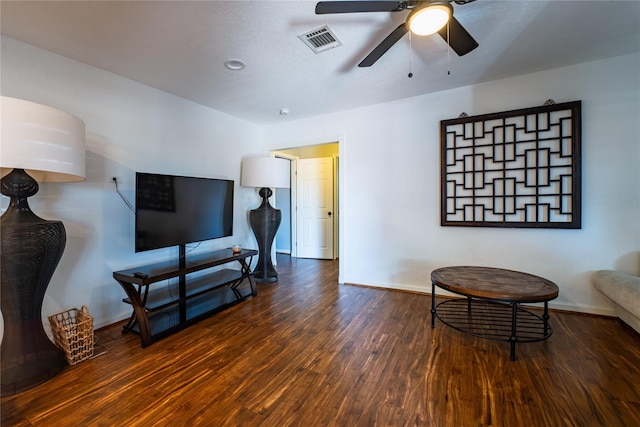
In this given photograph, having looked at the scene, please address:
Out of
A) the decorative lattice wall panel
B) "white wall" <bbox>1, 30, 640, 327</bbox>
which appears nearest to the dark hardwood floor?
"white wall" <bbox>1, 30, 640, 327</bbox>

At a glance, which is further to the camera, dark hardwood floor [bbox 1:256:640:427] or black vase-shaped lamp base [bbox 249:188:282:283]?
black vase-shaped lamp base [bbox 249:188:282:283]

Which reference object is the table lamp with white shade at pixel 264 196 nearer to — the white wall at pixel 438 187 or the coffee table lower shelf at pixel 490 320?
the white wall at pixel 438 187

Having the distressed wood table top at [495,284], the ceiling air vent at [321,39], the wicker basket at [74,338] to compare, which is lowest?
the wicker basket at [74,338]

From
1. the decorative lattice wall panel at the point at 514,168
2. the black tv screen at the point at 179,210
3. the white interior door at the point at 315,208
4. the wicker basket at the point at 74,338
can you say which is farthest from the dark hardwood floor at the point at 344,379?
the white interior door at the point at 315,208

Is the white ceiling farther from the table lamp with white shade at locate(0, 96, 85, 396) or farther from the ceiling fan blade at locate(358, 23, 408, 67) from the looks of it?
the table lamp with white shade at locate(0, 96, 85, 396)

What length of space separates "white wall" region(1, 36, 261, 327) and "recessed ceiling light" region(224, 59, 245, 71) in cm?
104

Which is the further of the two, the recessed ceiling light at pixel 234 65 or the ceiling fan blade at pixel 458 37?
the recessed ceiling light at pixel 234 65

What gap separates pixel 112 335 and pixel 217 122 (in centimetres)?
272

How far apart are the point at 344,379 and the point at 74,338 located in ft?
6.43

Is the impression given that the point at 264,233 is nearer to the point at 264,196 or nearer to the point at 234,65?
the point at 264,196

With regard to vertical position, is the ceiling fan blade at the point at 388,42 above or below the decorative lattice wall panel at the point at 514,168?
above

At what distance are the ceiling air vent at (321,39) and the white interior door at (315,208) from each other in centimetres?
329

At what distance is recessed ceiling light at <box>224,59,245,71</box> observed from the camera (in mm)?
2471

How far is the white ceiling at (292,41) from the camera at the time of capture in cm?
183
